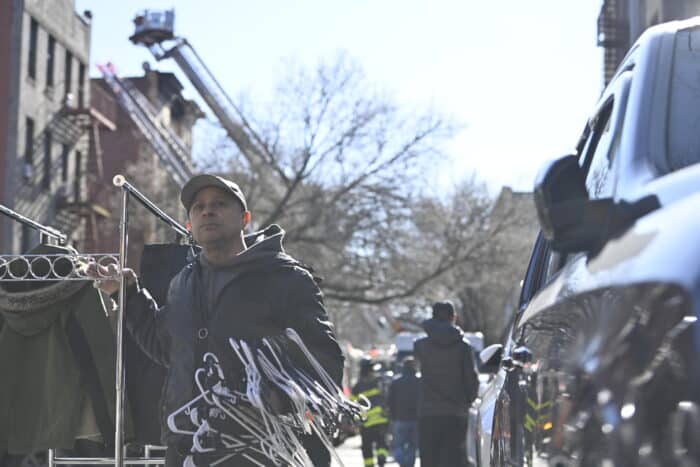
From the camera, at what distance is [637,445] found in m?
1.77

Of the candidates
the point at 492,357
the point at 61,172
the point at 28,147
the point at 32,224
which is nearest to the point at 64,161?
the point at 61,172

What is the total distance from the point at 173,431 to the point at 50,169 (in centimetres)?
3891

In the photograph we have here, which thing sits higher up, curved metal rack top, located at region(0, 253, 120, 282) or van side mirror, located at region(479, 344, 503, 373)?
Result: curved metal rack top, located at region(0, 253, 120, 282)

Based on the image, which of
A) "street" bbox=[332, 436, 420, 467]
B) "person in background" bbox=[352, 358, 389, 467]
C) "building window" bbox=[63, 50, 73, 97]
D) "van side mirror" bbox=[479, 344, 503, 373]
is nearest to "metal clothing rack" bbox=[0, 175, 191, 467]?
"van side mirror" bbox=[479, 344, 503, 373]

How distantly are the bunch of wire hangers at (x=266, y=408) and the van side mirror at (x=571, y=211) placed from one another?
5.17 ft

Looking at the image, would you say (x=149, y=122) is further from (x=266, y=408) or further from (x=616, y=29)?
(x=266, y=408)

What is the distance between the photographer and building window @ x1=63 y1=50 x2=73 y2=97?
4403cm

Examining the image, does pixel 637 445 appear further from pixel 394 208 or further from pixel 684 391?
pixel 394 208

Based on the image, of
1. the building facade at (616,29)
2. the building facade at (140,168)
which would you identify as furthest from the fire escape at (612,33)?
the building facade at (140,168)

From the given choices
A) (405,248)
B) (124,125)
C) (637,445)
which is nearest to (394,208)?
(405,248)

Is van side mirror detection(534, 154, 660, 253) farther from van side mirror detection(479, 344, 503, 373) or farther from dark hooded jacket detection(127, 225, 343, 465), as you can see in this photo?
van side mirror detection(479, 344, 503, 373)

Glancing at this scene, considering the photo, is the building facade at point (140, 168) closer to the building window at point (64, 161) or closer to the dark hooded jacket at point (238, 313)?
the building window at point (64, 161)

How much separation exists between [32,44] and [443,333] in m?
30.9

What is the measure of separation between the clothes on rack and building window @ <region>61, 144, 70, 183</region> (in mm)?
37669
